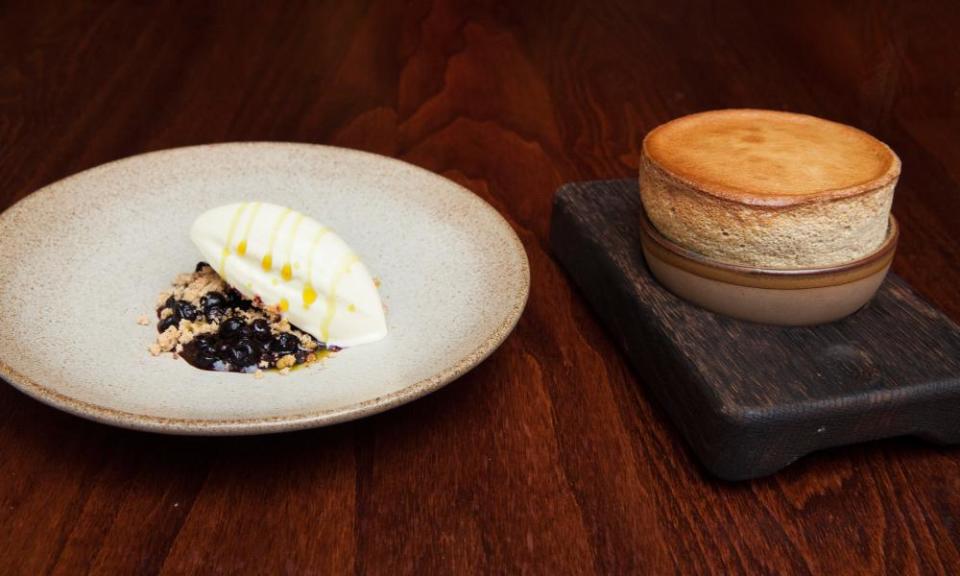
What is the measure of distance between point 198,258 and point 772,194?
0.65 metres

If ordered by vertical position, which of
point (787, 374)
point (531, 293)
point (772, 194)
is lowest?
point (531, 293)

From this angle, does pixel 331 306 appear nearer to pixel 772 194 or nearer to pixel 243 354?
pixel 243 354

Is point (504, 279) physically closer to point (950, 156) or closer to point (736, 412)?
point (736, 412)

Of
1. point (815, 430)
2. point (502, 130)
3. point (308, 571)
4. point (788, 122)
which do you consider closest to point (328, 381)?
point (308, 571)

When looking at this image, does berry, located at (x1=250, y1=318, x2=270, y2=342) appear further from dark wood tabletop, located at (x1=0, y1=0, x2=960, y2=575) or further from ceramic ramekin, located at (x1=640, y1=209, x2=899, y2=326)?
ceramic ramekin, located at (x1=640, y1=209, x2=899, y2=326)

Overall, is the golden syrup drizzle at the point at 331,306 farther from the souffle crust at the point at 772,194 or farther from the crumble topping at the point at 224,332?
the souffle crust at the point at 772,194

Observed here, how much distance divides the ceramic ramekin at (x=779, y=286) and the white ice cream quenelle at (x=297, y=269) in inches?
12.2

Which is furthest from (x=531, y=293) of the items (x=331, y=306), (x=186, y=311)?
(x=186, y=311)


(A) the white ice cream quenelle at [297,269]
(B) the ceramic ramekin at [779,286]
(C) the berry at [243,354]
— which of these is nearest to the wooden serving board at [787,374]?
(B) the ceramic ramekin at [779,286]

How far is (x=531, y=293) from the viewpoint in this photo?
3.63 feet

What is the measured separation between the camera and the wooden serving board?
31.0 inches

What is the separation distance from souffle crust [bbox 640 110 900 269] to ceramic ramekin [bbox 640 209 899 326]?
0.4 inches

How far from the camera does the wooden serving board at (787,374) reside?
31.0 inches


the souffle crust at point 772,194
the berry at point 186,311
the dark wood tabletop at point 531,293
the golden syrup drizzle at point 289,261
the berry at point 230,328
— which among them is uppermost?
the souffle crust at point 772,194
